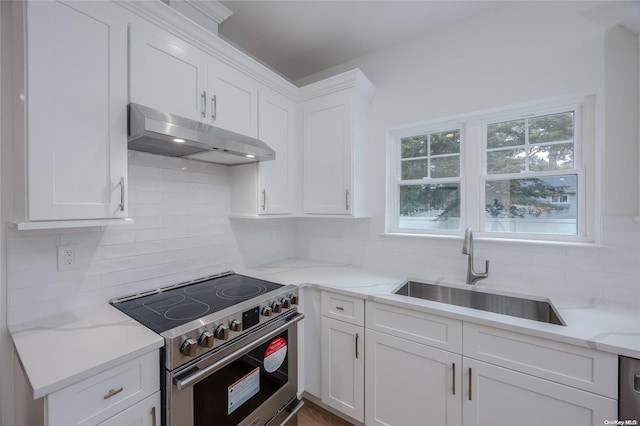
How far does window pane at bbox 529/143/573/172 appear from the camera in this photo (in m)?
1.78

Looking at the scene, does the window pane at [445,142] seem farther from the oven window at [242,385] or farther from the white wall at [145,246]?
the oven window at [242,385]

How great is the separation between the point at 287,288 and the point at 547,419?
1.42m

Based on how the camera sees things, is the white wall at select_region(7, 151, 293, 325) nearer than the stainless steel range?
No

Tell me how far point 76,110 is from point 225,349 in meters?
1.25

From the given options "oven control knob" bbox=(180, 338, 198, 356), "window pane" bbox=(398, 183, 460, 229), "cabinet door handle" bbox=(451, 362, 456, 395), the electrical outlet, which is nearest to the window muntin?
"window pane" bbox=(398, 183, 460, 229)

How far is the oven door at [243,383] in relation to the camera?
1154mm

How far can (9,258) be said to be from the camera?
1.22 metres

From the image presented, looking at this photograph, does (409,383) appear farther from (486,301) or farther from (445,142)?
(445,142)

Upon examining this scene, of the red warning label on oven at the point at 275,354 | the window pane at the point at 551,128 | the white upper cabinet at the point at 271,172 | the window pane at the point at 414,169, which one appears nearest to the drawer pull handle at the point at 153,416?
the red warning label on oven at the point at 275,354

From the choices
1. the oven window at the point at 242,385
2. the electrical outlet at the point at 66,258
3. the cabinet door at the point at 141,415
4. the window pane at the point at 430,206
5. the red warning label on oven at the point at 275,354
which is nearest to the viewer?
the cabinet door at the point at 141,415

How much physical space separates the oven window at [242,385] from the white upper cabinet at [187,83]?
54.0 inches

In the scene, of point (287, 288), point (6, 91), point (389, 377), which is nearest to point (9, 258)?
point (6, 91)

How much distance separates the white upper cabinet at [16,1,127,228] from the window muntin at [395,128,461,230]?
200cm

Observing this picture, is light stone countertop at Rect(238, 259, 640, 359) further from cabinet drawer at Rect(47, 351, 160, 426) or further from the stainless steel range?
cabinet drawer at Rect(47, 351, 160, 426)
